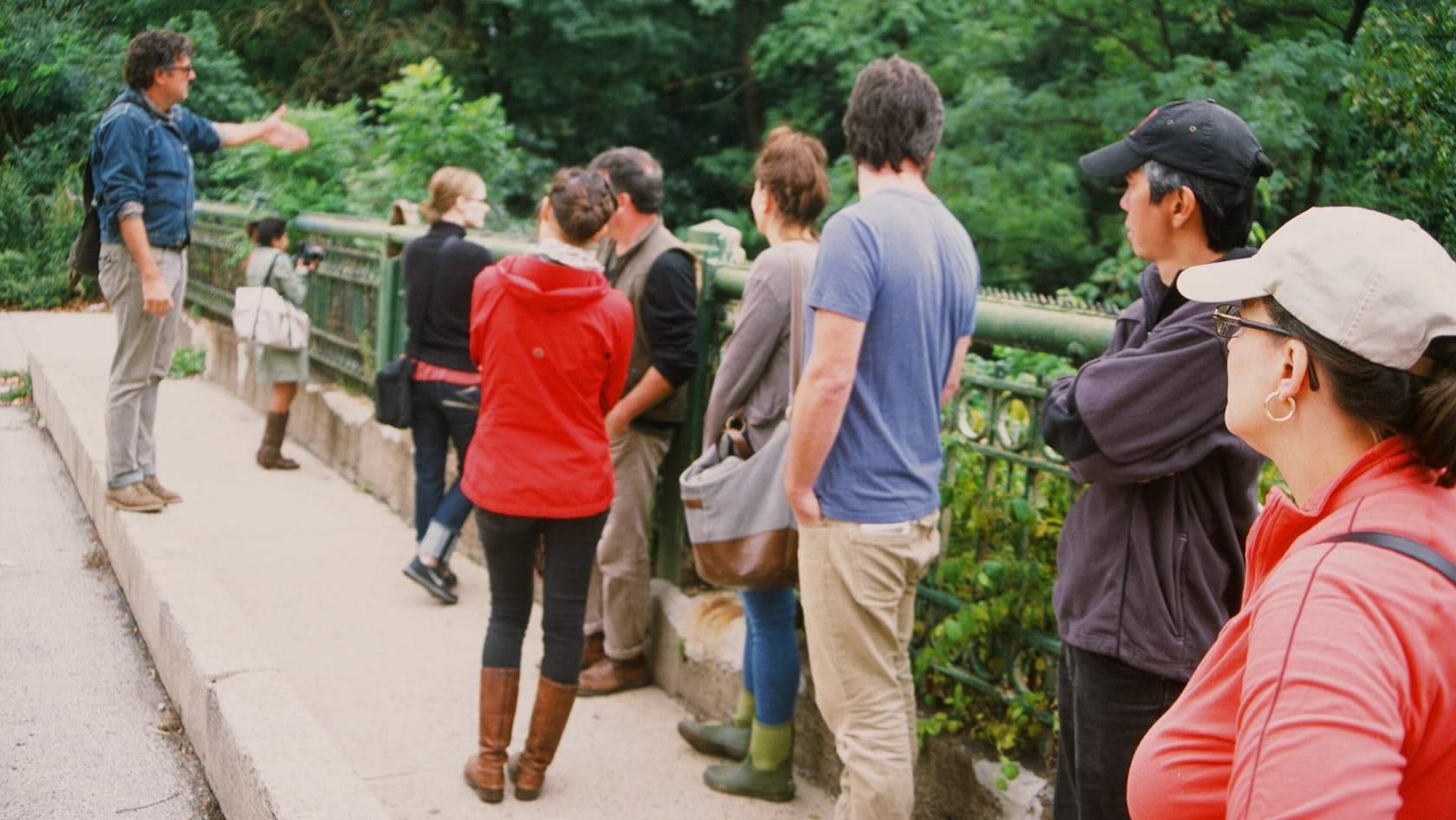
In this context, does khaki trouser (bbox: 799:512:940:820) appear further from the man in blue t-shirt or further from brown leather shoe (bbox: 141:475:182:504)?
brown leather shoe (bbox: 141:475:182:504)

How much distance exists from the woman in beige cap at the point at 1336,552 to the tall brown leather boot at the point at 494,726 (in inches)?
99.3

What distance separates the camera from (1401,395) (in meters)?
1.40

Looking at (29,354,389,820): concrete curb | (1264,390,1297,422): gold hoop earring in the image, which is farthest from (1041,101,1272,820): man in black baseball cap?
(29,354,389,820): concrete curb

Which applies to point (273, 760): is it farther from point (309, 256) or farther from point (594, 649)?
point (309, 256)

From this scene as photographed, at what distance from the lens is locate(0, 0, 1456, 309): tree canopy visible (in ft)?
9.05

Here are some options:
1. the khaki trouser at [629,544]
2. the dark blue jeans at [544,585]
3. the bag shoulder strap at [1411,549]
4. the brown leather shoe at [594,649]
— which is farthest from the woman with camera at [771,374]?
the bag shoulder strap at [1411,549]

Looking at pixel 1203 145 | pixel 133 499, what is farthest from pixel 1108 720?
pixel 133 499

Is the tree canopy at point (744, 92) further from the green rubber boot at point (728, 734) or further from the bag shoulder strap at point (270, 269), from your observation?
the green rubber boot at point (728, 734)

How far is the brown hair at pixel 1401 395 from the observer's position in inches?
54.3

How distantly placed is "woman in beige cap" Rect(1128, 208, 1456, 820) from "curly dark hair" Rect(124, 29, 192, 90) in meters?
2.89

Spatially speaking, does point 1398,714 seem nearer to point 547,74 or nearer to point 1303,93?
point 1303,93

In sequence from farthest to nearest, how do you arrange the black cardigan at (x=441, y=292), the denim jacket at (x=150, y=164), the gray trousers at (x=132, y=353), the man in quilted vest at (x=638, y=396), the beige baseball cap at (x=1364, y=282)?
the black cardigan at (x=441, y=292), the gray trousers at (x=132, y=353), the denim jacket at (x=150, y=164), the man in quilted vest at (x=638, y=396), the beige baseball cap at (x=1364, y=282)

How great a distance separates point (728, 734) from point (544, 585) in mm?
835

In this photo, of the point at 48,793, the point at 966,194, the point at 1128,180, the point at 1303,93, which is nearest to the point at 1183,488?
the point at 1128,180
